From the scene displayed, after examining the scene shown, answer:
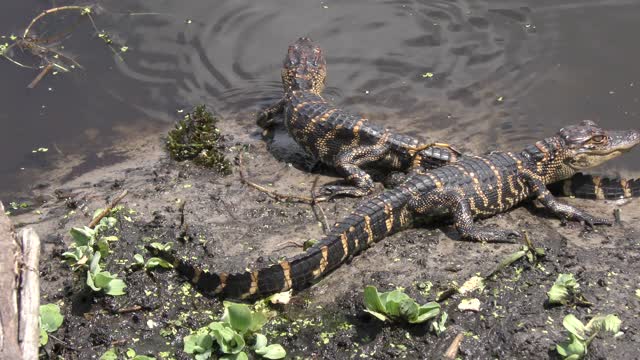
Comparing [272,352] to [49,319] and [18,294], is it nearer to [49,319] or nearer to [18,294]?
[49,319]

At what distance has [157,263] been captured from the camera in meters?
5.47

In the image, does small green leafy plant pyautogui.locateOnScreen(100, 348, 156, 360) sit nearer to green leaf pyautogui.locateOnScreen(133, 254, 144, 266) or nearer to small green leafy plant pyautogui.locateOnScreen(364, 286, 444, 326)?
green leaf pyautogui.locateOnScreen(133, 254, 144, 266)

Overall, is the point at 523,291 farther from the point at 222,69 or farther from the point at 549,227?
the point at 222,69

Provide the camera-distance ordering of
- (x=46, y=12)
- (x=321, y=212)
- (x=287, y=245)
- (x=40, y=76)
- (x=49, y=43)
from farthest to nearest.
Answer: (x=46, y=12)
(x=49, y=43)
(x=40, y=76)
(x=321, y=212)
(x=287, y=245)

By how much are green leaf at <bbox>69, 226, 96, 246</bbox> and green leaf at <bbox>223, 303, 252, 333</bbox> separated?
1.42 m

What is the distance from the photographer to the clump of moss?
7047mm

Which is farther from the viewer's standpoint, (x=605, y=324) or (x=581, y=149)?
(x=581, y=149)

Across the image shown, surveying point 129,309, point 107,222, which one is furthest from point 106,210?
point 129,309

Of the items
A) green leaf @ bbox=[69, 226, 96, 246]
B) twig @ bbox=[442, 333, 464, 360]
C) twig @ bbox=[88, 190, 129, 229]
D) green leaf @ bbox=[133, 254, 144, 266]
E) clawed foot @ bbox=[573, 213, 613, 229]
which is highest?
green leaf @ bbox=[69, 226, 96, 246]

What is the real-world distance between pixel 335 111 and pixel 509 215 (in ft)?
7.20

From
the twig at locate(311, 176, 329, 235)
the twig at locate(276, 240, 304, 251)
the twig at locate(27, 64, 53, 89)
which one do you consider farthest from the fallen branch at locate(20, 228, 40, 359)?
the twig at locate(27, 64, 53, 89)

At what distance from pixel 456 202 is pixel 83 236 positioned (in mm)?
3174

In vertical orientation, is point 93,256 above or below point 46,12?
below

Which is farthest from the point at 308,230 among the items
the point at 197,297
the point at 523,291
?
the point at 523,291
